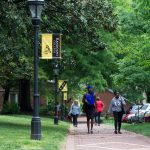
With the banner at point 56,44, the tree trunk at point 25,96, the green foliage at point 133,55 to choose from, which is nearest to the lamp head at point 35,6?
the banner at point 56,44

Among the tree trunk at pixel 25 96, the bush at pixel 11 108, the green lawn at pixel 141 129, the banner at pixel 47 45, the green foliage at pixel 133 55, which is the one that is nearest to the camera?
the banner at pixel 47 45

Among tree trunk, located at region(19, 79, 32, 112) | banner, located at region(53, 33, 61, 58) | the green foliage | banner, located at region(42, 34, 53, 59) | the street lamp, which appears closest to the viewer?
the street lamp

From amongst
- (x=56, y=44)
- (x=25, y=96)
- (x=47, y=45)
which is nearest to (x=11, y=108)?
(x=25, y=96)

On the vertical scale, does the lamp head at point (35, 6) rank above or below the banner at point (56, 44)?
above

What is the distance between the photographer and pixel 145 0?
69.7 ft

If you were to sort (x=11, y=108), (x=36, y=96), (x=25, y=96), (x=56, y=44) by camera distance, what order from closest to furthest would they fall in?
(x=36, y=96)
(x=56, y=44)
(x=11, y=108)
(x=25, y=96)

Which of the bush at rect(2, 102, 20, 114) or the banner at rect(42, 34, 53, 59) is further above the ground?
the banner at rect(42, 34, 53, 59)

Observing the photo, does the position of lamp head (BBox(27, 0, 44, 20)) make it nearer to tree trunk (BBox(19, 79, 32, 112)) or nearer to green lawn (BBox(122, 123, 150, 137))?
green lawn (BBox(122, 123, 150, 137))

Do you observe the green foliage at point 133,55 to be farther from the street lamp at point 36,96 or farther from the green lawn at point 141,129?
the street lamp at point 36,96

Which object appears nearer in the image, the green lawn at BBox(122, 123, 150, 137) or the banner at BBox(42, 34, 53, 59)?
the banner at BBox(42, 34, 53, 59)

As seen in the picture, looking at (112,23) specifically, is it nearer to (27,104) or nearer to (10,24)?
(10,24)

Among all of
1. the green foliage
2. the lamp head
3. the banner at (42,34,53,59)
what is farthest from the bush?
the lamp head

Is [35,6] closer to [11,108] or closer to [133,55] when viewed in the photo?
[133,55]

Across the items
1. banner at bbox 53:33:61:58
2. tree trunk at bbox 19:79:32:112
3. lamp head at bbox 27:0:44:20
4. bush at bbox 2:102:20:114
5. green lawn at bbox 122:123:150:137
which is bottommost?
green lawn at bbox 122:123:150:137
